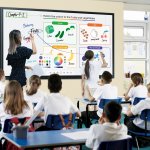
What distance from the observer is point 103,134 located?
2947 millimetres

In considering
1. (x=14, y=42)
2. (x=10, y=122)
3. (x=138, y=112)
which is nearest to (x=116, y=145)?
(x=10, y=122)

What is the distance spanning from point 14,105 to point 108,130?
3.96 feet

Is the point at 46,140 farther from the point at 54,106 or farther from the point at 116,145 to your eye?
the point at 54,106

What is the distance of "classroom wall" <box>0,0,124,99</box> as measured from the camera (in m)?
8.89

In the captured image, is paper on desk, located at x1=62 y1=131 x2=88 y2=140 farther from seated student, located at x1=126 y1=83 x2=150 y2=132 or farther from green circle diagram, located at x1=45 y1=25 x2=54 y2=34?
green circle diagram, located at x1=45 y1=25 x2=54 y2=34

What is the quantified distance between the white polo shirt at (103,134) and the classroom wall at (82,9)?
20.3 feet

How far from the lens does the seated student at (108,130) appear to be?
2935 millimetres

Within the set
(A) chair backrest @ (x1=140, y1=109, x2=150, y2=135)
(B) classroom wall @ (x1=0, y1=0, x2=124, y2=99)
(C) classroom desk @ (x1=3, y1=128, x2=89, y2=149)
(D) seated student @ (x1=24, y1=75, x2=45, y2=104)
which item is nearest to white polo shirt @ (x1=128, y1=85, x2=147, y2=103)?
(A) chair backrest @ (x1=140, y1=109, x2=150, y2=135)

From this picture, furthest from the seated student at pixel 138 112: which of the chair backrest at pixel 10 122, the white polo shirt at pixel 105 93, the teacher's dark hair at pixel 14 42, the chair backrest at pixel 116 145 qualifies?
the teacher's dark hair at pixel 14 42

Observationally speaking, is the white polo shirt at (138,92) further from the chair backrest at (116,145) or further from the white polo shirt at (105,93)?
the chair backrest at (116,145)

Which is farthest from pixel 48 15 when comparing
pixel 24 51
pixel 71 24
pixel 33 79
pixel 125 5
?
pixel 33 79

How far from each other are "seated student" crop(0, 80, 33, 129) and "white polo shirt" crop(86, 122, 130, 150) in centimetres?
107

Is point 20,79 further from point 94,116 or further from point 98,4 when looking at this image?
point 98,4

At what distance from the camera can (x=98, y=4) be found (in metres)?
9.65
